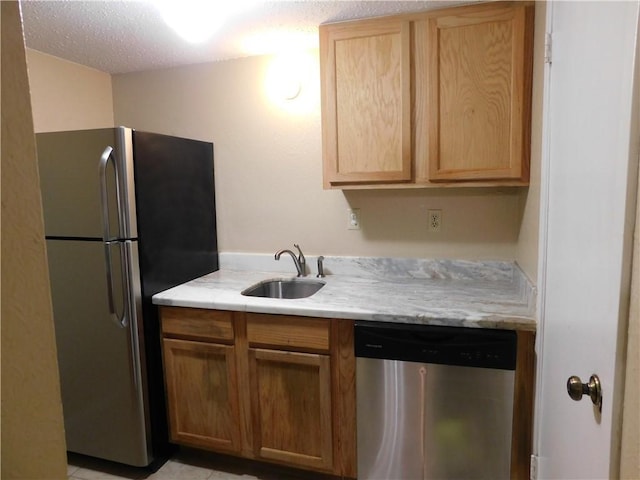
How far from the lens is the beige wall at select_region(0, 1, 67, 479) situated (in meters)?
0.43

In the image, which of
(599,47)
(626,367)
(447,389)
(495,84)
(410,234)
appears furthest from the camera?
(410,234)

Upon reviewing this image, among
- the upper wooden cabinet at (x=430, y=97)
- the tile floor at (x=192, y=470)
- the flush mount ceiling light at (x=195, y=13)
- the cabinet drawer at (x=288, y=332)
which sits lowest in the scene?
the tile floor at (x=192, y=470)

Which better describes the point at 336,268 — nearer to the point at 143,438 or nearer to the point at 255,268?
the point at 255,268

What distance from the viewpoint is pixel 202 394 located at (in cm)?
205

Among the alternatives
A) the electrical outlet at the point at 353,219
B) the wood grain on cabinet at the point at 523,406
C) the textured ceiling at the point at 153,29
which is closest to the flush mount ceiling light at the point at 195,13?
the textured ceiling at the point at 153,29

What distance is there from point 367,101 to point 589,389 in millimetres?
1505

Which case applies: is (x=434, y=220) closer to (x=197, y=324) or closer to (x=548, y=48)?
(x=548, y=48)

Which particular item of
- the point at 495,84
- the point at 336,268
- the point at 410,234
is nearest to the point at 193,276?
the point at 336,268

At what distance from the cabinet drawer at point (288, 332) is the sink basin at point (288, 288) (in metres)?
0.45

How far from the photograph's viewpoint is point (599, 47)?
2.95 ft

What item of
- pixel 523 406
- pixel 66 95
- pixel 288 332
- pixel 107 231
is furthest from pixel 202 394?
→ pixel 66 95

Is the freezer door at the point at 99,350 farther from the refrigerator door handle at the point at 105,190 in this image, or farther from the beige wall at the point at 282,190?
the beige wall at the point at 282,190

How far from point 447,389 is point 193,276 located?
1513 millimetres

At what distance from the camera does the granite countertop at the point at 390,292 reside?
166 cm
